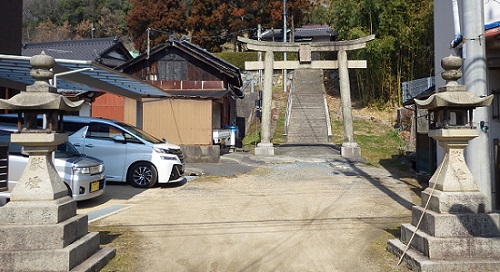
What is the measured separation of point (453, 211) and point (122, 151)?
285 inches

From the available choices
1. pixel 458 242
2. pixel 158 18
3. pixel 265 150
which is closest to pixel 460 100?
pixel 458 242

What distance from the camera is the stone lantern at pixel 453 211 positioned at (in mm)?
3963

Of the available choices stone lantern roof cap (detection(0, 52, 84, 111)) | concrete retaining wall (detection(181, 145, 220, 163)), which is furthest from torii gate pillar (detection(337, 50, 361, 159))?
stone lantern roof cap (detection(0, 52, 84, 111))

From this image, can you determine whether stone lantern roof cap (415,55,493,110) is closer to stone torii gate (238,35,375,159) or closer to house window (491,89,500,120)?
house window (491,89,500,120)

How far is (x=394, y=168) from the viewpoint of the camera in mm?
12430

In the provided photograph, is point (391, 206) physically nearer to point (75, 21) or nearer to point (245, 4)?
point (245, 4)

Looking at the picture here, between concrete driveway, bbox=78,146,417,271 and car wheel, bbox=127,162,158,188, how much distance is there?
209mm

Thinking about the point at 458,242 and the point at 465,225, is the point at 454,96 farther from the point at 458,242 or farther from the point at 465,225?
the point at 458,242

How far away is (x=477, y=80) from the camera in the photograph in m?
4.68

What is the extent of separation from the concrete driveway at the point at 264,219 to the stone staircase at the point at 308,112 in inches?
326

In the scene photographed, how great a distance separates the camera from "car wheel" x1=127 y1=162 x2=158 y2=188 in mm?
8984

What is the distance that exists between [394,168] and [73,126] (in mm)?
9908

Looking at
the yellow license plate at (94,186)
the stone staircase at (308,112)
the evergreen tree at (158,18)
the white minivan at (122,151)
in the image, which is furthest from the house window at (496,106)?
the evergreen tree at (158,18)

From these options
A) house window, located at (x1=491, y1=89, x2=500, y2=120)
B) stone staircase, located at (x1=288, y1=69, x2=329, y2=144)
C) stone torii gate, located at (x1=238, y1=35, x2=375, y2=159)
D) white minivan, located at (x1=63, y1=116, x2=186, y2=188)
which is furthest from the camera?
stone staircase, located at (x1=288, y1=69, x2=329, y2=144)
